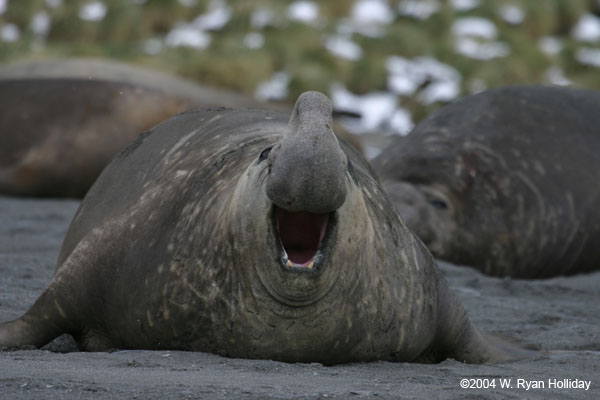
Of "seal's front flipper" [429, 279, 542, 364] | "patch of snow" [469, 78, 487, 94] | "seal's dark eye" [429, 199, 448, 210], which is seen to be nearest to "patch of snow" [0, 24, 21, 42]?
"patch of snow" [469, 78, 487, 94]

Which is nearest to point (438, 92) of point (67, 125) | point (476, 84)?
point (476, 84)

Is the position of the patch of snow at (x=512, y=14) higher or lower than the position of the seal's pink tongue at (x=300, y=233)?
higher

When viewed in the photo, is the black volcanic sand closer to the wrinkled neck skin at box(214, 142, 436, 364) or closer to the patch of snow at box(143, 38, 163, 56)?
the wrinkled neck skin at box(214, 142, 436, 364)

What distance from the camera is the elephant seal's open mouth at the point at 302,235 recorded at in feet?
9.57

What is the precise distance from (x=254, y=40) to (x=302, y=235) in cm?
2007

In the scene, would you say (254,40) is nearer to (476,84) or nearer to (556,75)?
(476,84)

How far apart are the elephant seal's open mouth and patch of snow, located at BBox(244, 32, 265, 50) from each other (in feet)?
59.7

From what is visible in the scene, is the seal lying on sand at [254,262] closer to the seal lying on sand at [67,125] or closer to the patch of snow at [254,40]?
the seal lying on sand at [67,125]

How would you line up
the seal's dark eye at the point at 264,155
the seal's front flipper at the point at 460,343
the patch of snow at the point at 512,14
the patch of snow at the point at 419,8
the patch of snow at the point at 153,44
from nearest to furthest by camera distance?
the seal's dark eye at the point at 264,155, the seal's front flipper at the point at 460,343, the patch of snow at the point at 153,44, the patch of snow at the point at 419,8, the patch of snow at the point at 512,14

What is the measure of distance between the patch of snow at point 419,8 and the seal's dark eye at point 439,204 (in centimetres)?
2043

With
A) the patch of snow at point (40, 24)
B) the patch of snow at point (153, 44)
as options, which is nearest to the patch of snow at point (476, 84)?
the patch of snow at point (153, 44)

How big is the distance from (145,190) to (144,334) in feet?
2.04

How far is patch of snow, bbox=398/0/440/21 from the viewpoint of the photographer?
2672 centimetres

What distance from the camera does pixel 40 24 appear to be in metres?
Answer: 22.4
